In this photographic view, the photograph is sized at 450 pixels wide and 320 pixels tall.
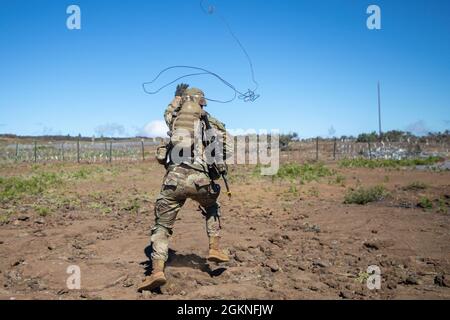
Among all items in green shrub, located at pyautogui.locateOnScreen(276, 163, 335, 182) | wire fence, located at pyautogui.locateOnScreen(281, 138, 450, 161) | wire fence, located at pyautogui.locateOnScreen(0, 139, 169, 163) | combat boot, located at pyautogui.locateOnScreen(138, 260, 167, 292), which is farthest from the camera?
wire fence, located at pyautogui.locateOnScreen(0, 139, 169, 163)

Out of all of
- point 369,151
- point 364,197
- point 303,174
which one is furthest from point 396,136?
point 364,197

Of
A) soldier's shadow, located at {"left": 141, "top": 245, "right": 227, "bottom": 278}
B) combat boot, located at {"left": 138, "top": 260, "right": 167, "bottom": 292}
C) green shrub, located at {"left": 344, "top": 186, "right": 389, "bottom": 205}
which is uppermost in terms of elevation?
green shrub, located at {"left": 344, "top": 186, "right": 389, "bottom": 205}

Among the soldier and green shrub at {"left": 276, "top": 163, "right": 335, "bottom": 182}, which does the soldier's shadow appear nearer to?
the soldier

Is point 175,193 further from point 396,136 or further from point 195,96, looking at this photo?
point 396,136

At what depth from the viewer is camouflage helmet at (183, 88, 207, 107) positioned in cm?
509

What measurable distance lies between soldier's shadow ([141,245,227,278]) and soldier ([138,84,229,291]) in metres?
0.31

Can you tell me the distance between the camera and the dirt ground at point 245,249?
4.56 m

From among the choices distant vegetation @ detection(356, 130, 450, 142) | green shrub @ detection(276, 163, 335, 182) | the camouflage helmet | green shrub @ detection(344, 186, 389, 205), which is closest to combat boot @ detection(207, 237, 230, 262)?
the camouflage helmet

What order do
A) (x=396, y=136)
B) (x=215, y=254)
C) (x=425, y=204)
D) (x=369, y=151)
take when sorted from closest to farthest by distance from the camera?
(x=215, y=254) < (x=425, y=204) < (x=369, y=151) < (x=396, y=136)

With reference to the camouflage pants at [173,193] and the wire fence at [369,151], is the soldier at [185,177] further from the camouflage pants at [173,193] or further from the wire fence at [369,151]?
the wire fence at [369,151]

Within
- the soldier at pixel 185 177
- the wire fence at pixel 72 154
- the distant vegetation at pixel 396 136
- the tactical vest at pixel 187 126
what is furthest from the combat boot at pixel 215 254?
the distant vegetation at pixel 396 136

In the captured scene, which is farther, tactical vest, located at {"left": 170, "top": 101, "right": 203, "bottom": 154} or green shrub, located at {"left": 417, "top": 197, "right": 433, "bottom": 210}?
green shrub, located at {"left": 417, "top": 197, "right": 433, "bottom": 210}

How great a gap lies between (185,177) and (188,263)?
1407mm

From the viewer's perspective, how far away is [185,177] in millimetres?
4715
